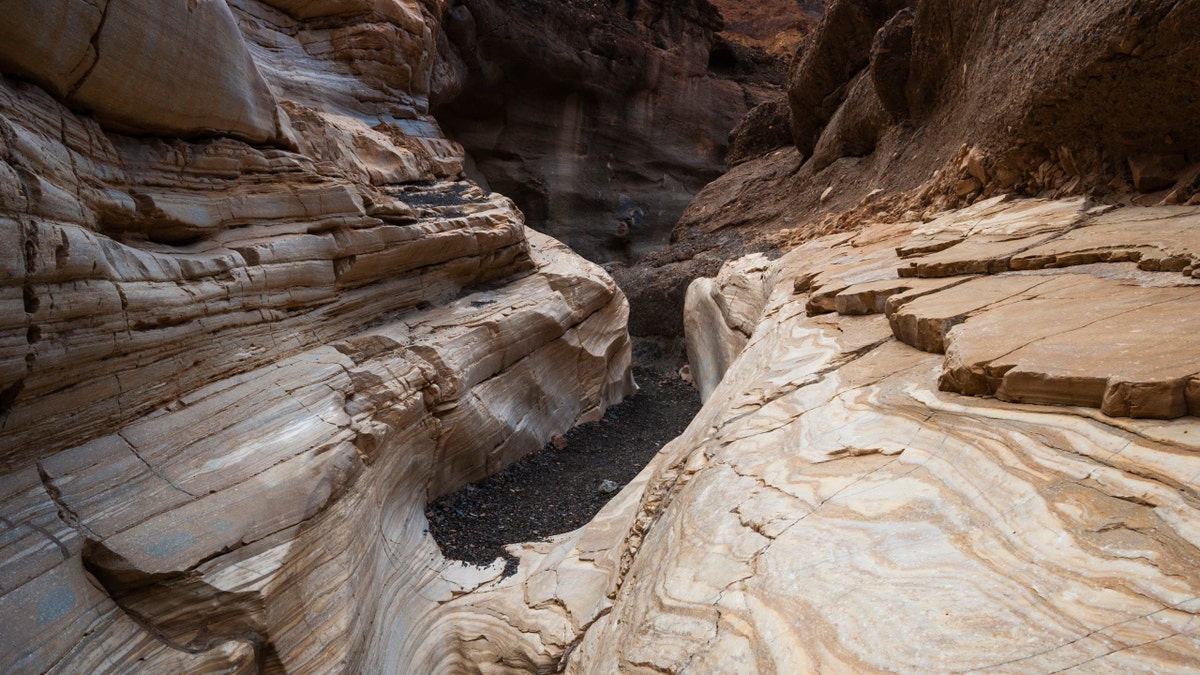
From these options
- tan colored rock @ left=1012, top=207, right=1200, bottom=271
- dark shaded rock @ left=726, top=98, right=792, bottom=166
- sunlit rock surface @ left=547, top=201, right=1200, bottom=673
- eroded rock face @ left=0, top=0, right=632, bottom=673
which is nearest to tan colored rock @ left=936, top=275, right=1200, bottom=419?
sunlit rock surface @ left=547, top=201, right=1200, bottom=673

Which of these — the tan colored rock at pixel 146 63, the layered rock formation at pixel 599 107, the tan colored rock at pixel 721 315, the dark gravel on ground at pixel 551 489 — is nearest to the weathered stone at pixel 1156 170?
the tan colored rock at pixel 721 315

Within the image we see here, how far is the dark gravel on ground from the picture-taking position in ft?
17.4

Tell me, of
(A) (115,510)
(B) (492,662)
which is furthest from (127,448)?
(B) (492,662)

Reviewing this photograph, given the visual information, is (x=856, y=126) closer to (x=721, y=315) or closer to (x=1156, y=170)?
(x=721, y=315)

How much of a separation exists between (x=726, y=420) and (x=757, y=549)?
54.0 inches

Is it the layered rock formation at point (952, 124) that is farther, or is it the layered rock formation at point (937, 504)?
the layered rock formation at point (952, 124)

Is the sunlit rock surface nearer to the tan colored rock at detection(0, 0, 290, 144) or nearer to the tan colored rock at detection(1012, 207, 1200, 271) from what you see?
the tan colored rock at detection(1012, 207, 1200, 271)

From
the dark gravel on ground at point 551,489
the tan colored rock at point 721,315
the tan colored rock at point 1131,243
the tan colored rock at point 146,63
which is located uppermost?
the tan colored rock at point 146,63

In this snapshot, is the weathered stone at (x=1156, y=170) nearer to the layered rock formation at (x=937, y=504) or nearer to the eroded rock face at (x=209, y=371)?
the layered rock formation at (x=937, y=504)

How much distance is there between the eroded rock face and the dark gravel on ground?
227 mm

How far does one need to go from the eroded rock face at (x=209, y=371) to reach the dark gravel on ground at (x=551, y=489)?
227mm

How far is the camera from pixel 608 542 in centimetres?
411

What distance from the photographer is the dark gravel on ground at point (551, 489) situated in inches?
209

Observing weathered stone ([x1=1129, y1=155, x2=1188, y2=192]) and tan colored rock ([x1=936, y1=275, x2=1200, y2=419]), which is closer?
tan colored rock ([x1=936, y1=275, x2=1200, y2=419])
